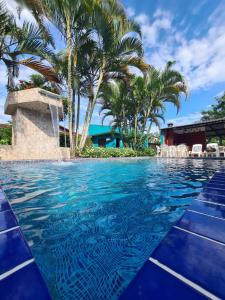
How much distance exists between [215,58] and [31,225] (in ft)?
72.4

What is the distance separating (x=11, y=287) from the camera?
66 cm

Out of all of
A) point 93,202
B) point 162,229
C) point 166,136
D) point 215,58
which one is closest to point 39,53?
point 93,202

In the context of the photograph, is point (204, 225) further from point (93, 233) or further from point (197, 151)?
point (197, 151)

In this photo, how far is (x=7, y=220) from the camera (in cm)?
129

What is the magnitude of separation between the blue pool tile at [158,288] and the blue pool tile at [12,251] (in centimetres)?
48

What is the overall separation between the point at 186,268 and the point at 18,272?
679mm

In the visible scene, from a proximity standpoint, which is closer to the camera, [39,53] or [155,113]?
[39,53]

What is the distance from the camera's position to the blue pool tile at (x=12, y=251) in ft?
2.60

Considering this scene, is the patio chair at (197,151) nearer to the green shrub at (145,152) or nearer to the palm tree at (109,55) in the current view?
the green shrub at (145,152)

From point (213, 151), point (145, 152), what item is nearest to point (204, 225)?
point (145, 152)

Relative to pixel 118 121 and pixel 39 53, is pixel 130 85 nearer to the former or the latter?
pixel 118 121

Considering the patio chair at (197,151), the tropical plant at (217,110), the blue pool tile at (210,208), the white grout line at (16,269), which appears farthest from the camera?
the tropical plant at (217,110)

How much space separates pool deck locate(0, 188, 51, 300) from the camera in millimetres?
622

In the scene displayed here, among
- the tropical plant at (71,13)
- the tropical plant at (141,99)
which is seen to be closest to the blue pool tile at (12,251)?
the tropical plant at (71,13)
